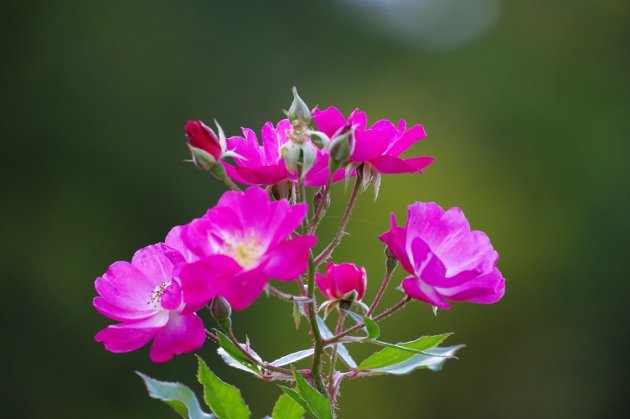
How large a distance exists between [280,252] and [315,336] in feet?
0.58

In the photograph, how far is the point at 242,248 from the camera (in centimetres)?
85


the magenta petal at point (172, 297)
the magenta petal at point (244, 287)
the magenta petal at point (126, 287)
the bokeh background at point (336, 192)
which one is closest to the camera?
the magenta petal at point (244, 287)

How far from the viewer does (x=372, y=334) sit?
938 millimetres

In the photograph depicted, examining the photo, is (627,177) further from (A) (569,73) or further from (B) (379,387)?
(B) (379,387)

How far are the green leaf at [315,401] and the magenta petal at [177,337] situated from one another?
0.12m

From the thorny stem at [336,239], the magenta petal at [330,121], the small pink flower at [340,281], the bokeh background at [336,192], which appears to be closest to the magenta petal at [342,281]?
the small pink flower at [340,281]

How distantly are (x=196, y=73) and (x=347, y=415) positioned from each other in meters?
2.84

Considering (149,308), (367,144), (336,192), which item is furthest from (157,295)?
(336,192)

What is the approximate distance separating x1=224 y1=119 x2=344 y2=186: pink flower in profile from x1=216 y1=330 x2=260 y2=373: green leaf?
20cm

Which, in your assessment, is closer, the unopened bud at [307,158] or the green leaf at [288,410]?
the unopened bud at [307,158]

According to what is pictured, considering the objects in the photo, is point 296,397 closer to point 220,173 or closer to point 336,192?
point 220,173

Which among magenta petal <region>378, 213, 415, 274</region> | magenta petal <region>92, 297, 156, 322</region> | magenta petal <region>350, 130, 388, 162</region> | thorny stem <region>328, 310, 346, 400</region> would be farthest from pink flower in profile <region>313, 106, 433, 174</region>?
magenta petal <region>92, 297, 156, 322</region>

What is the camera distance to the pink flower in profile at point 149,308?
0.91 meters

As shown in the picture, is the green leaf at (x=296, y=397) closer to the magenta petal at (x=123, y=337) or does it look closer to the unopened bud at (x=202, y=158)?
the magenta petal at (x=123, y=337)
